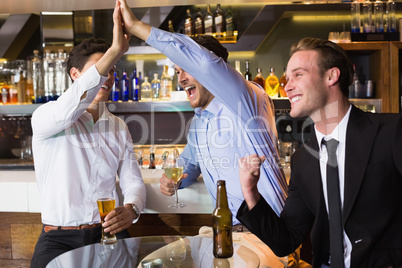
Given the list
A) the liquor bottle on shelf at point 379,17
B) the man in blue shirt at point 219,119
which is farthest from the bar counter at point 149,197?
the liquor bottle on shelf at point 379,17

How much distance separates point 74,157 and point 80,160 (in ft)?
0.10

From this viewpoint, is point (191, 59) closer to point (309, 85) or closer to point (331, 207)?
point (309, 85)

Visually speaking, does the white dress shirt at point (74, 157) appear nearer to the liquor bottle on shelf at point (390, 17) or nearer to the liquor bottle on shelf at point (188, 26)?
the liquor bottle on shelf at point (188, 26)

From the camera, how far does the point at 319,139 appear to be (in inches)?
68.9

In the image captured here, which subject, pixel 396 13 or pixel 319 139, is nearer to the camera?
pixel 319 139

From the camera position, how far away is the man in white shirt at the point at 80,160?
6.79ft

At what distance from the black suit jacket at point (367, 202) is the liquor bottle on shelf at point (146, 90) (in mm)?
3097

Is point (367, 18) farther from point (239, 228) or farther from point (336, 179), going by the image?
point (336, 179)

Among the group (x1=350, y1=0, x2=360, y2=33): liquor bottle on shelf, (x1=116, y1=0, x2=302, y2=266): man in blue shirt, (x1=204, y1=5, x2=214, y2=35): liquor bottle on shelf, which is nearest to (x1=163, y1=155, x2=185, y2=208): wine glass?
(x1=116, y1=0, x2=302, y2=266): man in blue shirt

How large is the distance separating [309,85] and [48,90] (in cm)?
346

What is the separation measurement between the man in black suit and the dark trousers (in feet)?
2.66

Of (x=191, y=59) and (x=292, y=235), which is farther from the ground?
(x=191, y=59)

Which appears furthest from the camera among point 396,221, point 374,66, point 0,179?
point 374,66

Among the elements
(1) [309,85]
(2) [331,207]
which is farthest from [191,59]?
(2) [331,207]
